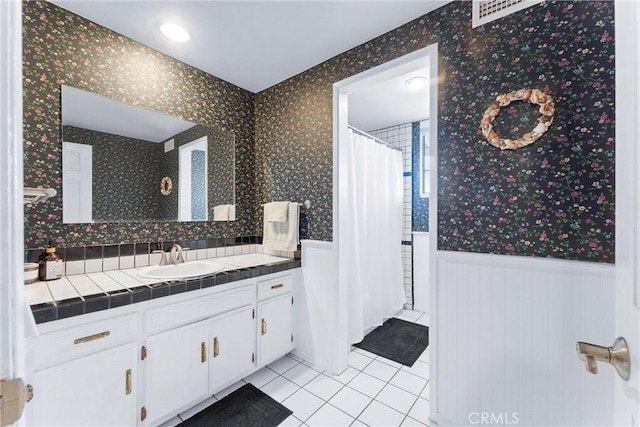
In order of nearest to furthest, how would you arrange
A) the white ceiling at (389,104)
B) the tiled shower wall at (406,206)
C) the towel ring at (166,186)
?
the towel ring at (166,186) → the white ceiling at (389,104) → the tiled shower wall at (406,206)

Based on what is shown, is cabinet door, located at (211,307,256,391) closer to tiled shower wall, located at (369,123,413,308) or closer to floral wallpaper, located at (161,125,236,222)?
floral wallpaper, located at (161,125,236,222)

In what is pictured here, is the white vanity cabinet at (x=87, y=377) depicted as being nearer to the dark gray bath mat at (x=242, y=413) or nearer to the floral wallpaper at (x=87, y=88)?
the dark gray bath mat at (x=242, y=413)

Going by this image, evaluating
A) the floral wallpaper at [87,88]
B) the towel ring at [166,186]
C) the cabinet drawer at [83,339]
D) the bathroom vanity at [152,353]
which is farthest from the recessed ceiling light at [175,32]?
the cabinet drawer at [83,339]

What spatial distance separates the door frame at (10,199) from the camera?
37 centimetres

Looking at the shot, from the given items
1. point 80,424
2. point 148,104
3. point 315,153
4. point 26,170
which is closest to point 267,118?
point 315,153

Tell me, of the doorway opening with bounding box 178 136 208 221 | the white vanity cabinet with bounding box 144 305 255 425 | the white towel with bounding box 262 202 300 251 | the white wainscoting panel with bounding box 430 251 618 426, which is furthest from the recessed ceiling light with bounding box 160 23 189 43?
the white wainscoting panel with bounding box 430 251 618 426

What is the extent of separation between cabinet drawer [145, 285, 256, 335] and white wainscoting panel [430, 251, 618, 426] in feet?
4.14

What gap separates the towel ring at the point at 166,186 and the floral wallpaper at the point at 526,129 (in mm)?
1789

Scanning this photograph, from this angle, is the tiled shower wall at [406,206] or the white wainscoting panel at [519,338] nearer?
the white wainscoting panel at [519,338]

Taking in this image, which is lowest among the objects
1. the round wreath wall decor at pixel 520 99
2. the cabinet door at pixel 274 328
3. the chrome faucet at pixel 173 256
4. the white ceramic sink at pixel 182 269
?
the cabinet door at pixel 274 328

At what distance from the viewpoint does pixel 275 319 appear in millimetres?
2111

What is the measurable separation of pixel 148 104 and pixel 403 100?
91.8 inches

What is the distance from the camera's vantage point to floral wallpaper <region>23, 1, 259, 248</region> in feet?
5.01

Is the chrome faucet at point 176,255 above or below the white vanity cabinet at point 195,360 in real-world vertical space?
above
